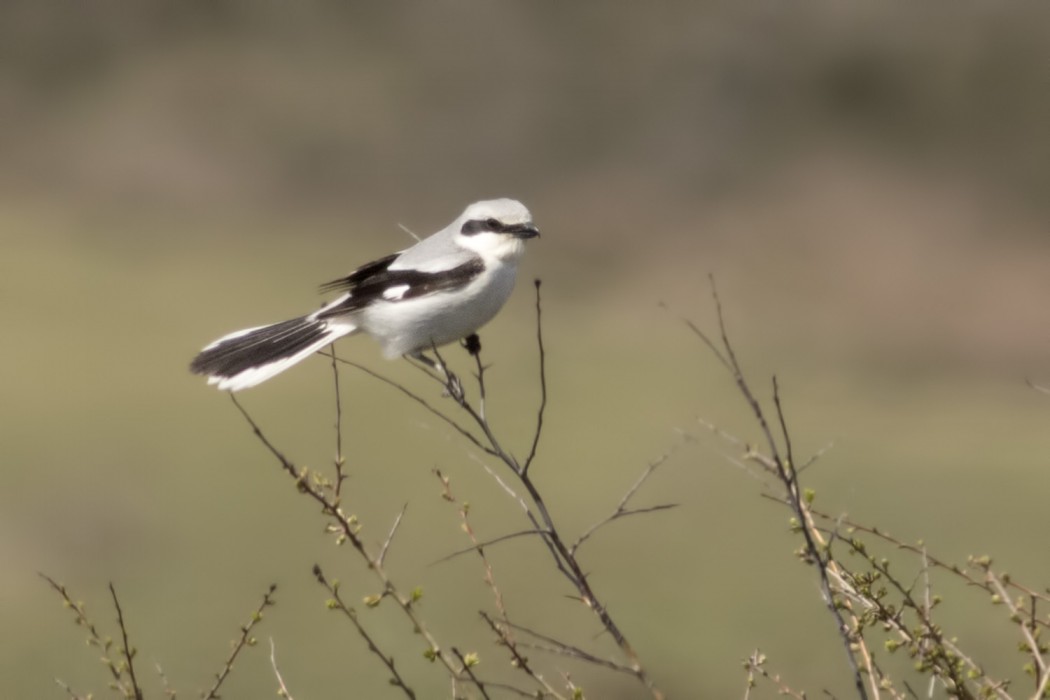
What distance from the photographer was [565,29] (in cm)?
1872

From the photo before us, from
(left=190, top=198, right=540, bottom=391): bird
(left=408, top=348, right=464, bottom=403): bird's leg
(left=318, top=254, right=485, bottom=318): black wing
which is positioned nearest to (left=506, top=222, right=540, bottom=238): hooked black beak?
(left=190, top=198, right=540, bottom=391): bird

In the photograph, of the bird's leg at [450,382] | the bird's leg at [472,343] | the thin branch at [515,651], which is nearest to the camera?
the thin branch at [515,651]

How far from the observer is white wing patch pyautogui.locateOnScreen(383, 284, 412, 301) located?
3504 millimetres

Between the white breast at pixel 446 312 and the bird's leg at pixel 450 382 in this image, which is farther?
the white breast at pixel 446 312

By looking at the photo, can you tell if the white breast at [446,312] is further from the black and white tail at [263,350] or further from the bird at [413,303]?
the black and white tail at [263,350]

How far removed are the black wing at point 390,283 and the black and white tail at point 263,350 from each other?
0.15 feet

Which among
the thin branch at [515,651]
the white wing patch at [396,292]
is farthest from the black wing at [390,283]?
the thin branch at [515,651]

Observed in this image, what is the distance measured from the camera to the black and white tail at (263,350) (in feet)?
11.2

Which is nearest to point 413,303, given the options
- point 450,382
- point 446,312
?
point 446,312

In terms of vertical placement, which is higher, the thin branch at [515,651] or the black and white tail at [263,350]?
the black and white tail at [263,350]

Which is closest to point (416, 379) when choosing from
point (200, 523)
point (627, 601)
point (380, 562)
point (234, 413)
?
point (234, 413)

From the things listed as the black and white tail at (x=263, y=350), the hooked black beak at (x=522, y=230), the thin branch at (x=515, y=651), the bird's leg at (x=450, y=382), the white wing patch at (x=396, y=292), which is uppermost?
the hooked black beak at (x=522, y=230)

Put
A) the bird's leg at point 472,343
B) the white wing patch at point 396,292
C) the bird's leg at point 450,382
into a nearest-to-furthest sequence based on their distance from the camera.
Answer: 1. the bird's leg at point 450,382
2. the bird's leg at point 472,343
3. the white wing patch at point 396,292

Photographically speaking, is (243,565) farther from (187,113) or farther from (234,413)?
(187,113)
